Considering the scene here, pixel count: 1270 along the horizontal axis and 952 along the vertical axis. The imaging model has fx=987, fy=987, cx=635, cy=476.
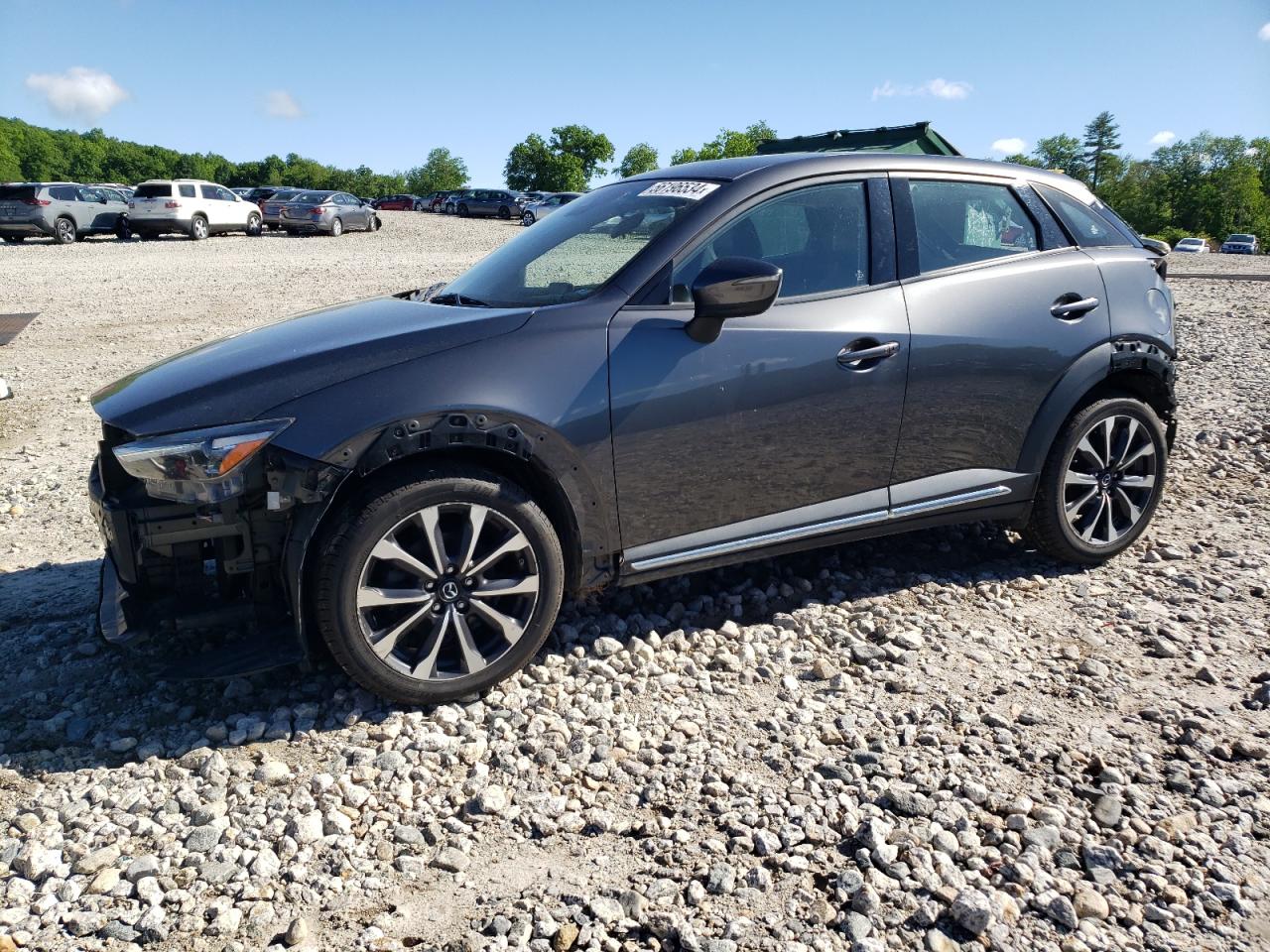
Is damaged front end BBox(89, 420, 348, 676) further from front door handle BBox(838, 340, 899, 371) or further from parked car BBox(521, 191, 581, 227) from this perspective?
parked car BBox(521, 191, 581, 227)

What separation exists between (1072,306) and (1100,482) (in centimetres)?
87

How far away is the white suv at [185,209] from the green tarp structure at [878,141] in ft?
A: 71.5

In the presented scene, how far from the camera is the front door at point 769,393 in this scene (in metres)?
3.59

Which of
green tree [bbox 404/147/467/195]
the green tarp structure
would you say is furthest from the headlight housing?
green tree [bbox 404/147/467/195]

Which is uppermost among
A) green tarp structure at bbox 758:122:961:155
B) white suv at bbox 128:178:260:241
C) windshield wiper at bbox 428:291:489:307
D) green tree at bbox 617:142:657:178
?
green tree at bbox 617:142:657:178

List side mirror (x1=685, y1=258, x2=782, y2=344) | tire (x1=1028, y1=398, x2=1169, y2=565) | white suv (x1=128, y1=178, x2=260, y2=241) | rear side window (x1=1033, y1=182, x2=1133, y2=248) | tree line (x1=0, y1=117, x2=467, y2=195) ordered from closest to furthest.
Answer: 1. side mirror (x1=685, y1=258, x2=782, y2=344)
2. tire (x1=1028, y1=398, x2=1169, y2=565)
3. rear side window (x1=1033, y1=182, x2=1133, y2=248)
4. white suv (x1=128, y1=178, x2=260, y2=241)
5. tree line (x1=0, y1=117, x2=467, y2=195)

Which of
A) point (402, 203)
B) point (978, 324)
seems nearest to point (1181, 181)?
point (402, 203)

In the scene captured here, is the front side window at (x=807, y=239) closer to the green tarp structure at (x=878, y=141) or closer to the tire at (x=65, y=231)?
the green tarp structure at (x=878, y=141)

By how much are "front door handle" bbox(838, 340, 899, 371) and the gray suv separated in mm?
15

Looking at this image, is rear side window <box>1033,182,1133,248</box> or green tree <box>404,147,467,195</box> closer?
rear side window <box>1033,182,1133,248</box>

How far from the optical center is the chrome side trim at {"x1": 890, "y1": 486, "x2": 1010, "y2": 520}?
4195mm

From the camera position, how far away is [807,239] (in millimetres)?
4023

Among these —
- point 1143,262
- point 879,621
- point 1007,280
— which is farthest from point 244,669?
point 1143,262

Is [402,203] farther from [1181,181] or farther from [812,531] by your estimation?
[1181,181]
